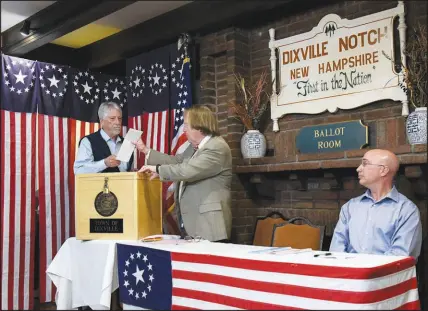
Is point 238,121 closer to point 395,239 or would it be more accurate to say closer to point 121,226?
point 121,226

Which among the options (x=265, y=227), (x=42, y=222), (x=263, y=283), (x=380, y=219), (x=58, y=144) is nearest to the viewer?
(x=263, y=283)

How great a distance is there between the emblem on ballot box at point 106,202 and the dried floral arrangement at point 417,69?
81.4 inches

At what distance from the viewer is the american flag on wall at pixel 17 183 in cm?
436

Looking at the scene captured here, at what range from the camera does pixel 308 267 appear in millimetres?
2023

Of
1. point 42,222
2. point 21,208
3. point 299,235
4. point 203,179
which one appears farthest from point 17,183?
point 299,235

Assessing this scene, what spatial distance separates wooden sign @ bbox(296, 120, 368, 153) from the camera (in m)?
3.59

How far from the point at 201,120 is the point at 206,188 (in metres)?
0.44

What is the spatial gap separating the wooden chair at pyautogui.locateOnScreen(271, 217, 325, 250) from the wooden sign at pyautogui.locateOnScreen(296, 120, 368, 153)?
58cm

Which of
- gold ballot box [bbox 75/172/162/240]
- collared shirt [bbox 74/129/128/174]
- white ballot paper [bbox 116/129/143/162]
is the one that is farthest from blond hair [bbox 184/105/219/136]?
collared shirt [bbox 74/129/128/174]

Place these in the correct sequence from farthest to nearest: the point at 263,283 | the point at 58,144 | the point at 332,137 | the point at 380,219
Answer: the point at 58,144 < the point at 332,137 < the point at 380,219 < the point at 263,283

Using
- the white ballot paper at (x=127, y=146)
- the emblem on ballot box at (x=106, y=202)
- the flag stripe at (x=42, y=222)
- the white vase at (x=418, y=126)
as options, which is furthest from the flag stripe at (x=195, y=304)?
the flag stripe at (x=42, y=222)

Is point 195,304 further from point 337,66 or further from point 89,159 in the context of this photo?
point 337,66

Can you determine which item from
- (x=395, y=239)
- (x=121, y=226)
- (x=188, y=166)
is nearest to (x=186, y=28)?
(x=188, y=166)

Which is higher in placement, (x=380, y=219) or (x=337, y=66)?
(x=337, y=66)
